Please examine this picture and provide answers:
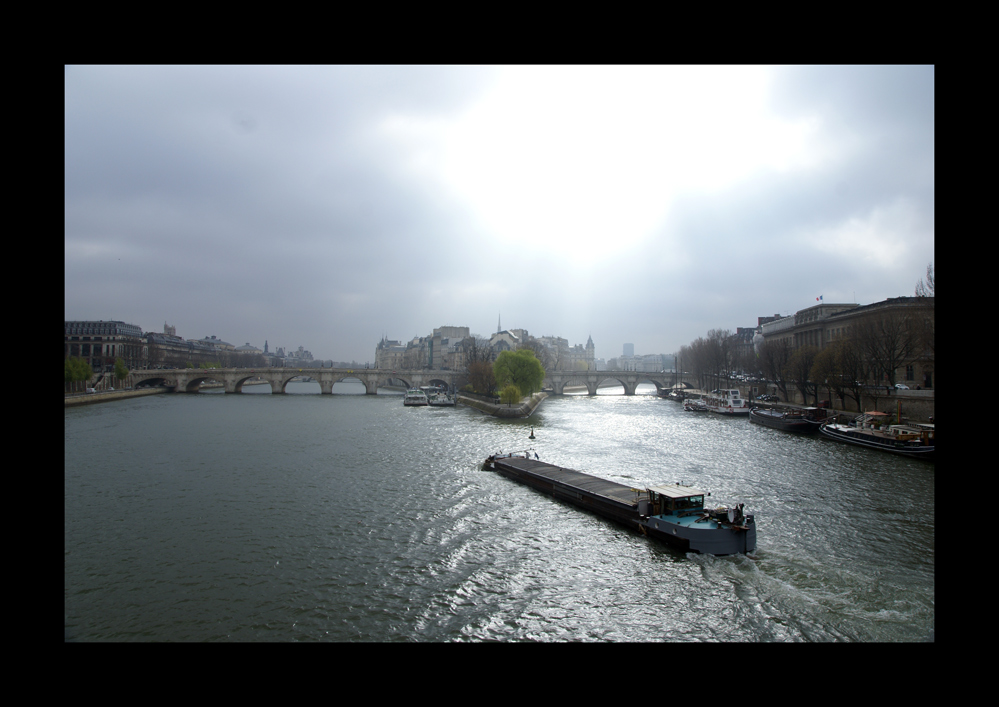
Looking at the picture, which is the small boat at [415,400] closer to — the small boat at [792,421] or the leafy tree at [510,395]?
the leafy tree at [510,395]

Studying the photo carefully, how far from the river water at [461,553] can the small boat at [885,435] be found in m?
1.17

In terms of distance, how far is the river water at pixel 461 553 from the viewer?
9508 mm

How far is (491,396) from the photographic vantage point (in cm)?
5716

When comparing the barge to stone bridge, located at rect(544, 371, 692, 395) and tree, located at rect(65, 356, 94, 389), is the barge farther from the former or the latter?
stone bridge, located at rect(544, 371, 692, 395)

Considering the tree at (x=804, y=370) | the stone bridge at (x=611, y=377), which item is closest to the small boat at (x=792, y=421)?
the tree at (x=804, y=370)

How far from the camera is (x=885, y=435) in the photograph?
1013 inches

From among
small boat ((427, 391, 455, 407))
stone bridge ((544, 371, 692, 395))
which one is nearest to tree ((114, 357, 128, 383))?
small boat ((427, 391, 455, 407))

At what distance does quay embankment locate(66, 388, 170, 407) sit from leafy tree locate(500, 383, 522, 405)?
3951 centimetres

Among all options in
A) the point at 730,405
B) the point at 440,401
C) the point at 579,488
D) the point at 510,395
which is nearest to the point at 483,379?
the point at 440,401

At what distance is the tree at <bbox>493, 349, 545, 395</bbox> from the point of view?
54.2 meters
